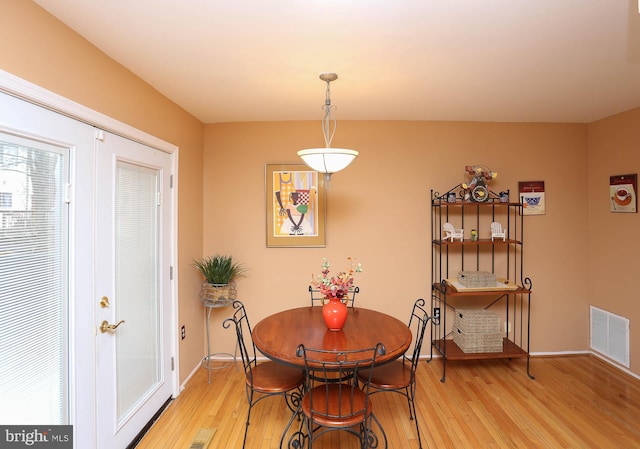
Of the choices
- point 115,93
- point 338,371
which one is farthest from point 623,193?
point 115,93

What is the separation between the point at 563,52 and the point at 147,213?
303cm

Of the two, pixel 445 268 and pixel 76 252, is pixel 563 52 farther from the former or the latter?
pixel 76 252

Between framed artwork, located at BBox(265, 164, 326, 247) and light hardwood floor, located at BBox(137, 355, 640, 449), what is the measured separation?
1511mm

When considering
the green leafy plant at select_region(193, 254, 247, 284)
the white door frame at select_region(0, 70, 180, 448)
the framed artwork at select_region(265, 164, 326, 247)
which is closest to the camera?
the white door frame at select_region(0, 70, 180, 448)

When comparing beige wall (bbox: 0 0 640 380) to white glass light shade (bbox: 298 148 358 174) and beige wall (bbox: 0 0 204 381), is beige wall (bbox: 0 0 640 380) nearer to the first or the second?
beige wall (bbox: 0 0 204 381)

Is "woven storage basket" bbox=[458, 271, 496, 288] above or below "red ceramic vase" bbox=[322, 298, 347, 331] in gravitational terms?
above

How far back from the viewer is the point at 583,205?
3715mm

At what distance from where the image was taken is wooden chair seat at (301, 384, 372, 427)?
1.87 m

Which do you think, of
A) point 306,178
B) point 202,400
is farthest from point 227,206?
point 202,400

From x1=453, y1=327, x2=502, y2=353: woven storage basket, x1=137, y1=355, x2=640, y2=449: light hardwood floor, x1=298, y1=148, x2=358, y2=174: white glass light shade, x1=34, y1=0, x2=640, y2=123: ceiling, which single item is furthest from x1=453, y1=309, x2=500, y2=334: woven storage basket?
x1=298, y1=148, x2=358, y2=174: white glass light shade

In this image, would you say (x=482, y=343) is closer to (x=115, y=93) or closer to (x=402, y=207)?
(x=402, y=207)

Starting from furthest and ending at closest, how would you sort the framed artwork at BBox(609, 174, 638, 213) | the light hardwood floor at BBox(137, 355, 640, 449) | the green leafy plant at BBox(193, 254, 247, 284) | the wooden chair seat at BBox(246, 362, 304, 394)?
1. the green leafy plant at BBox(193, 254, 247, 284)
2. the framed artwork at BBox(609, 174, 638, 213)
3. the light hardwood floor at BBox(137, 355, 640, 449)
4. the wooden chair seat at BBox(246, 362, 304, 394)

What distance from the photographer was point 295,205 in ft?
11.9

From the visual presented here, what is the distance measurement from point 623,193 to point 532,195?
0.75m
